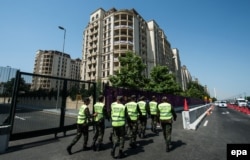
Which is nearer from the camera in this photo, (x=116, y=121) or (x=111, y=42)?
(x=116, y=121)

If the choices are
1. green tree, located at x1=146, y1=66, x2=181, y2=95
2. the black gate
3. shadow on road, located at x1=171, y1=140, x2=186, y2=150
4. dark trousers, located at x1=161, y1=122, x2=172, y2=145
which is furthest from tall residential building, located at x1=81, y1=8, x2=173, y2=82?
dark trousers, located at x1=161, y1=122, x2=172, y2=145

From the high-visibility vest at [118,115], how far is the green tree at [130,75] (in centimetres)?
1768

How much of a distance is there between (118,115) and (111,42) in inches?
1927

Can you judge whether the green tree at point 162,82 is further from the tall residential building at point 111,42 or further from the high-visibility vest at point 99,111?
the high-visibility vest at point 99,111

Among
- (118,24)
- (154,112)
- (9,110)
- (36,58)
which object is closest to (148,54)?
(118,24)

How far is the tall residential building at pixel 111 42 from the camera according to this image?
51031 millimetres

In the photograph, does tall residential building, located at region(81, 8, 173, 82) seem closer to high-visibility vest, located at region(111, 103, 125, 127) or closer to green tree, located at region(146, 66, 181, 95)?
green tree, located at region(146, 66, 181, 95)

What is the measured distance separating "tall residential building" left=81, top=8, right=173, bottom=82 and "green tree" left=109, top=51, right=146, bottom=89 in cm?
2267

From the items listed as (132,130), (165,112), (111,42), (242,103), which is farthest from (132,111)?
(242,103)

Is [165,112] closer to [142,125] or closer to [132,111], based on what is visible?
[132,111]

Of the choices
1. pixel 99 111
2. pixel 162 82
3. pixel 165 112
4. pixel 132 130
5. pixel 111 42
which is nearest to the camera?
pixel 99 111

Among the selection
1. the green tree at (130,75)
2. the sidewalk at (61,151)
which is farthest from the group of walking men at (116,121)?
the green tree at (130,75)

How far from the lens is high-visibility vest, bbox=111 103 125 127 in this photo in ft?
17.4

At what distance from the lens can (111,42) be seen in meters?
52.2
